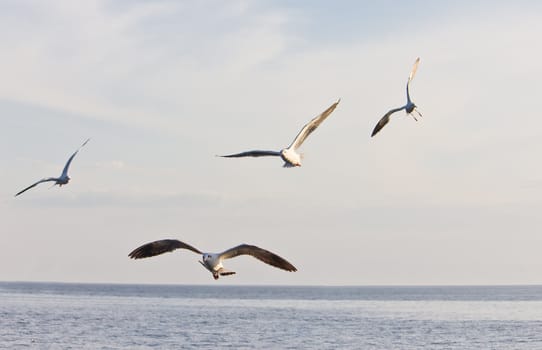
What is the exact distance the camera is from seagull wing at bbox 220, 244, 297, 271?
2012cm

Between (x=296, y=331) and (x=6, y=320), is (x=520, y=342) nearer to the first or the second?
(x=296, y=331)

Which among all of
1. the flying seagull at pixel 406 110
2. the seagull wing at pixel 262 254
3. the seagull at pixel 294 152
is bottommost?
the seagull wing at pixel 262 254

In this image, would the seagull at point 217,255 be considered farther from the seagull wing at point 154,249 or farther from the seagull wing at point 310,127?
the seagull wing at point 310,127

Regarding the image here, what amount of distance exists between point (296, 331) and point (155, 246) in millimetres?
78492

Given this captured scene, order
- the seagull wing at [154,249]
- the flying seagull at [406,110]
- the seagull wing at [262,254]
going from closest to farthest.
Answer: the seagull wing at [262,254] < the seagull wing at [154,249] < the flying seagull at [406,110]

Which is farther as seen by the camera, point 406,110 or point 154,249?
point 406,110

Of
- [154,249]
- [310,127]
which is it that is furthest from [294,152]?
[154,249]

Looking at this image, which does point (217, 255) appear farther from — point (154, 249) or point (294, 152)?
point (294, 152)

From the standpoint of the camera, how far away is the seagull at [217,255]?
2022 cm

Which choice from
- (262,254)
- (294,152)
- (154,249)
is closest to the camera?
(262,254)

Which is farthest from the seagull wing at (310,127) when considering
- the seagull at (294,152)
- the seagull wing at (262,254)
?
the seagull wing at (262,254)

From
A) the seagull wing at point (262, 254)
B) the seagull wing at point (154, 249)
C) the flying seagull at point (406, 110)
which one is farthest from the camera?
the flying seagull at point (406, 110)

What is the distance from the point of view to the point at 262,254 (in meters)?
20.3

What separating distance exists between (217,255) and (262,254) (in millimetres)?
1141
